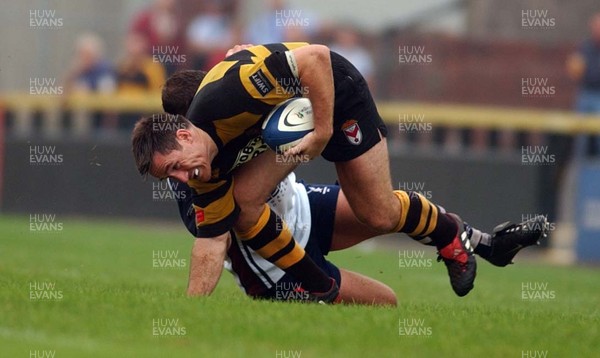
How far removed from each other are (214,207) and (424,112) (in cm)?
994

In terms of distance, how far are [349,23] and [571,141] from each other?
459 centimetres

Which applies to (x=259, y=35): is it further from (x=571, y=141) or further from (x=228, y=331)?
(x=228, y=331)

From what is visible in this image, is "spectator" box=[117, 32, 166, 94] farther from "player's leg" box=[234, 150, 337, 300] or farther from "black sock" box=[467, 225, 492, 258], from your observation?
"player's leg" box=[234, 150, 337, 300]

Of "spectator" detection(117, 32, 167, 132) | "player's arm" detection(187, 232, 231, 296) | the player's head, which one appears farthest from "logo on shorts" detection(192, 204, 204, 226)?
"spectator" detection(117, 32, 167, 132)

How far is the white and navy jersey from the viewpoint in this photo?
8117mm

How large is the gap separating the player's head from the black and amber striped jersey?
15 cm

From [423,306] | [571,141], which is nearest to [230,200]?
[423,306]

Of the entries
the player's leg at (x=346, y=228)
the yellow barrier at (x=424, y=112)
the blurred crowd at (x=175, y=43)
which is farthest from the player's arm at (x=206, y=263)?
the blurred crowd at (x=175, y=43)

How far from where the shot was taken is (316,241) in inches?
336

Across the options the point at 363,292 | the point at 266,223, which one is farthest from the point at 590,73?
the point at 266,223

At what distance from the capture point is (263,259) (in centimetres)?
805

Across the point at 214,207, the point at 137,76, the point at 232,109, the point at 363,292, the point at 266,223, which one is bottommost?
the point at 137,76

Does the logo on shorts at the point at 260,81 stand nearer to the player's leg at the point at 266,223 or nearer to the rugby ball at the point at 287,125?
the rugby ball at the point at 287,125

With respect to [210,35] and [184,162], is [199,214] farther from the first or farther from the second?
[210,35]
